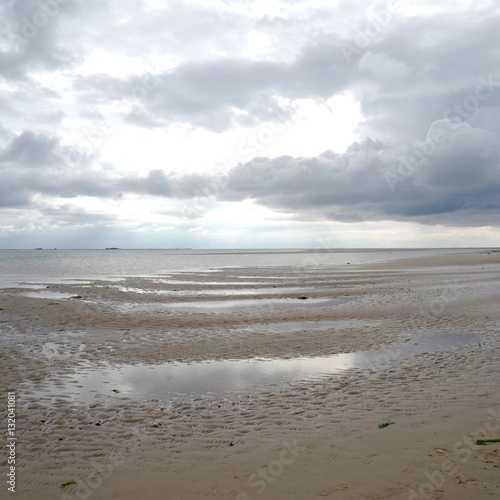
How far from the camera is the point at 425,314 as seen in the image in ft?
69.1

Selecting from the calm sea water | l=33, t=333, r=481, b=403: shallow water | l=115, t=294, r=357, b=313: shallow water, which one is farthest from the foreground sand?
the calm sea water

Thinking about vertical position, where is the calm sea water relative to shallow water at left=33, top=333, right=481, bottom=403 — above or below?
above

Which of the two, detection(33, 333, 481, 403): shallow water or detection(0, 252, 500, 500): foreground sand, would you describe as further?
detection(33, 333, 481, 403): shallow water

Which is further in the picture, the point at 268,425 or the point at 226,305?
the point at 226,305

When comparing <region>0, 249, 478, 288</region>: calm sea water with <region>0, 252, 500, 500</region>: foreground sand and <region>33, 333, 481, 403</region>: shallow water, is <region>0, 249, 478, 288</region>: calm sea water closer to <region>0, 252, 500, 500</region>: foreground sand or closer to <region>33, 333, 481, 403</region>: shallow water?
<region>0, 252, 500, 500</region>: foreground sand

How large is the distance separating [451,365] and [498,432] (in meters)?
4.89

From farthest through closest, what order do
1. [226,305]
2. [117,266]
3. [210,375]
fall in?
[117,266], [226,305], [210,375]

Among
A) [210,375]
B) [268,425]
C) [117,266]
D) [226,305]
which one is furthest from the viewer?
[117,266]

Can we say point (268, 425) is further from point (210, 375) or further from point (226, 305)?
point (226, 305)

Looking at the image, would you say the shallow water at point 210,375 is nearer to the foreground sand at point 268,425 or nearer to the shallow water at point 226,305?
the foreground sand at point 268,425

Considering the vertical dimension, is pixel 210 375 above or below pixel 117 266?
below

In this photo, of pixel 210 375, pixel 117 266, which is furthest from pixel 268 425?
pixel 117 266

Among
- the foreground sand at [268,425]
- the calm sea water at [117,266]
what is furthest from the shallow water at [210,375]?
the calm sea water at [117,266]

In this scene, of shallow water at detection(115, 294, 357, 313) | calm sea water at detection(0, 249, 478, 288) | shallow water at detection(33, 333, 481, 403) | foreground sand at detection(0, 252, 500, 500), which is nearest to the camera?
foreground sand at detection(0, 252, 500, 500)
